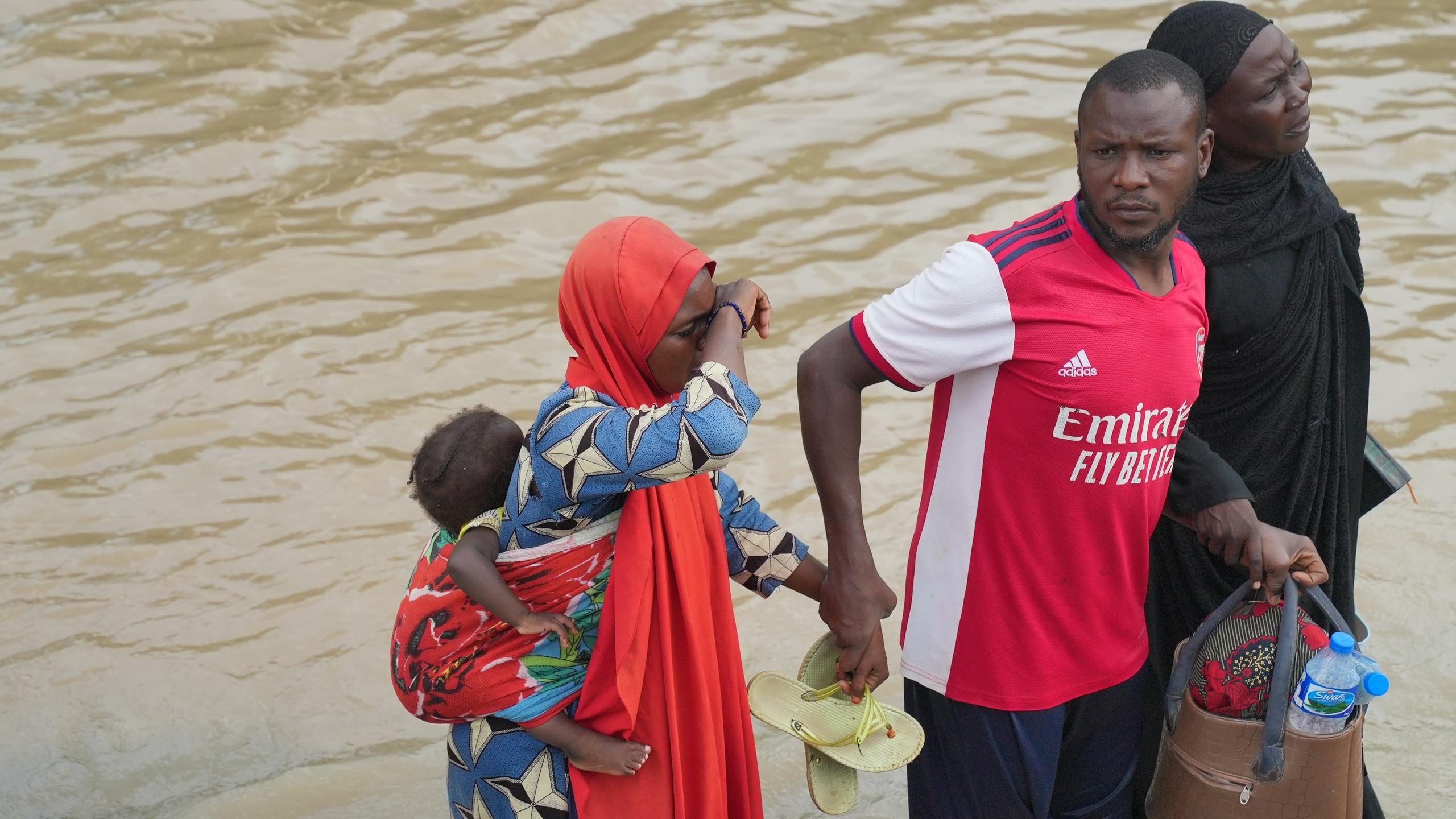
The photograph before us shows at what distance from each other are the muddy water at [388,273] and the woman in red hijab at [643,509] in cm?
127

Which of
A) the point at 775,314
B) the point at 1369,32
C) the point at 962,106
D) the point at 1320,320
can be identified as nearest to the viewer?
the point at 1320,320

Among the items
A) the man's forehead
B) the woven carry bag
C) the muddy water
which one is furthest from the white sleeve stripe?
the muddy water

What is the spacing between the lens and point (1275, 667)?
8.05 feet

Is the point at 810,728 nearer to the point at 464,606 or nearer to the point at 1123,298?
the point at 464,606

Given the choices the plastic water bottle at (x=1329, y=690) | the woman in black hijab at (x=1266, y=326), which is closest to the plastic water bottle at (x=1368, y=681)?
the plastic water bottle at (x=1329, y=690)

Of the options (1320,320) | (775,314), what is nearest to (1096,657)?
(1320,320)

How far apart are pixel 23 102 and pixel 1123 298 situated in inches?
274

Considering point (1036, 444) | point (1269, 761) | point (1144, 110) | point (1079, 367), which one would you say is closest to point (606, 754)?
point (1036, 444)

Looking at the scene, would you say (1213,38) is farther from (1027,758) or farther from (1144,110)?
(1027,758)

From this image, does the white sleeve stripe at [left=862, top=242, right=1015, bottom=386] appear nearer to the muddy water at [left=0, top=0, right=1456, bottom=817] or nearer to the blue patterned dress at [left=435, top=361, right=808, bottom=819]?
the blue patterned dress at [left=435, top=361, right=808, bottom=819]

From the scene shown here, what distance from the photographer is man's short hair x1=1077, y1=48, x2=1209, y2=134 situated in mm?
2301

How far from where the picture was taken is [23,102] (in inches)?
290

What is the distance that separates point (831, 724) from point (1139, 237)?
1082 mm

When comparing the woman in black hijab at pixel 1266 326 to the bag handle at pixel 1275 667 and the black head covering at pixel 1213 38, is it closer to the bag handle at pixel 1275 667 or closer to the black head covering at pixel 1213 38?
the black head covering at pixel 1213 38
